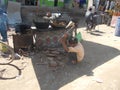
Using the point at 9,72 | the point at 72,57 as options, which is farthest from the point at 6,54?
the point at 72,57

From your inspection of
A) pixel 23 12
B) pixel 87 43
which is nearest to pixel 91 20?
pixel 87 43

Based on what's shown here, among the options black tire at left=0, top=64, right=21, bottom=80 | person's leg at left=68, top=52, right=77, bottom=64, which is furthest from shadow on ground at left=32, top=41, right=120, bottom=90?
black tire at left=0, top=64, right=21, bottom=80

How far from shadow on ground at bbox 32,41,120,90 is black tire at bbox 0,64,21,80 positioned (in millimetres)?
649

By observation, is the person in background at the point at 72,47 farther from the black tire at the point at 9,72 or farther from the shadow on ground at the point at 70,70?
the black tire at the point at 9,72

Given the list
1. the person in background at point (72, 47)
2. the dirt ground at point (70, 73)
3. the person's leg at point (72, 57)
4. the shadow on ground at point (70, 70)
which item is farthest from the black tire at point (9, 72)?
the person's leg at point (72, 57)

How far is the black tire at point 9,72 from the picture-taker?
8.12m

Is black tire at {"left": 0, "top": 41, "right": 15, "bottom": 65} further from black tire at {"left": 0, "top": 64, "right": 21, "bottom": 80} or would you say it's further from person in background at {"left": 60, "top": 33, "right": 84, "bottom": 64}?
person in background at {"left": 60, "top": 33, "right": 84, "bottom": 64}

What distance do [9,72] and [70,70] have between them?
2120 millimetres

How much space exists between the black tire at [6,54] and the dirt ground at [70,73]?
31 cm

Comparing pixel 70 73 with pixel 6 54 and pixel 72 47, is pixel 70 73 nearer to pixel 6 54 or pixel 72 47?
pixel 72 47

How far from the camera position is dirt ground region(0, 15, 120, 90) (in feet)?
25.4

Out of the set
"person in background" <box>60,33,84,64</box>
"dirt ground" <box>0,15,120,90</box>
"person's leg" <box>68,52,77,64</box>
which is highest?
"person in background" <box>60,33,84,64</box>

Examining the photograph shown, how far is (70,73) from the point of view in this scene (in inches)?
346

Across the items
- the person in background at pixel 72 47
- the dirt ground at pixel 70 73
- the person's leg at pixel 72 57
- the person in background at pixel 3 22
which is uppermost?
the person in background at pixel 3 22
